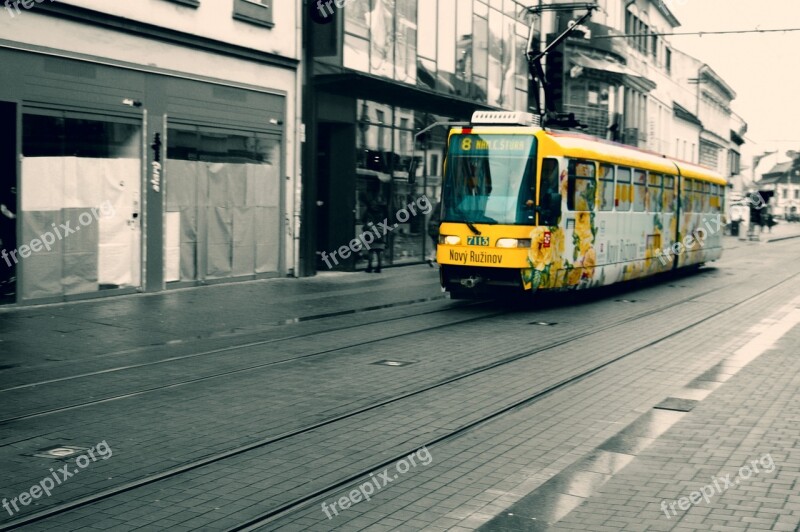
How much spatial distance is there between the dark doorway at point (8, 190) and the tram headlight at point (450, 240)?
661cm

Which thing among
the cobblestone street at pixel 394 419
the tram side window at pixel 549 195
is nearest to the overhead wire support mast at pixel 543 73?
the tram side window at pixel 549 195

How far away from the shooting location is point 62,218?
1577 cm

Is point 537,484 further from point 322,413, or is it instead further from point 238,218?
point 238,218

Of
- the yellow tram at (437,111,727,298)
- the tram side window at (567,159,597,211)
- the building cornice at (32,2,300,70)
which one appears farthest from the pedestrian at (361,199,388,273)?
the tram side window at (567,159,597,211)

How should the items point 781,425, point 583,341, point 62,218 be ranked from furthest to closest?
point 62,218, point 583,341, point 781,425

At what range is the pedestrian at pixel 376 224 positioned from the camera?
2441 centimetres

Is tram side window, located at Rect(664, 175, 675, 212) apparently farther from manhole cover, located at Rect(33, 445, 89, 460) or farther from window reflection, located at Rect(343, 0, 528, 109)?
manhole cover, located at Rect(33, 445, 89, 460)

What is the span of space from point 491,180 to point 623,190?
485 centimetres

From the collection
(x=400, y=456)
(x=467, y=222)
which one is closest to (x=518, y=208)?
(x=467, y=222)

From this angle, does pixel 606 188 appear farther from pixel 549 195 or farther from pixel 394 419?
pixel 394 419

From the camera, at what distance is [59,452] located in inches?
276

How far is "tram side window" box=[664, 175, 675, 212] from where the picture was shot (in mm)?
23578

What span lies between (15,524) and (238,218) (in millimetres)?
15214

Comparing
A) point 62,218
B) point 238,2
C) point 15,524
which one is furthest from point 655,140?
point 15,524
